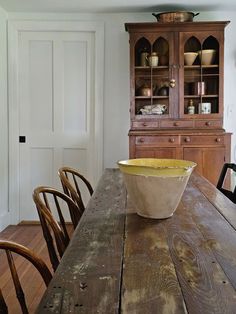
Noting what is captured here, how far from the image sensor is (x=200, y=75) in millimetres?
3883

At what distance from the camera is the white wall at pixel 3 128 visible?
3.99 m

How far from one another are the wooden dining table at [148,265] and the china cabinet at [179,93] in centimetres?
196

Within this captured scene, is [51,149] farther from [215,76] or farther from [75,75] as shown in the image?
[215,76]

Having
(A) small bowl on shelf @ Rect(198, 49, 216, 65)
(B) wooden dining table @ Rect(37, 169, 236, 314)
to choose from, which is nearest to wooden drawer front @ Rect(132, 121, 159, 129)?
(A) small bowl on shelf @ Rect(198, 49, 216, 65)

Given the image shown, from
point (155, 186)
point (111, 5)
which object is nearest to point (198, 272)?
point (155, 186)

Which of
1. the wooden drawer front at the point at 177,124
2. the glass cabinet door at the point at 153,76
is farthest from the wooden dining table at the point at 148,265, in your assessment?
the glass cabinet door at the point at 153,76

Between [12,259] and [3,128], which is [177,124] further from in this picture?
[12,259]

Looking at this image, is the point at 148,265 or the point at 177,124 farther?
the point at 177,124

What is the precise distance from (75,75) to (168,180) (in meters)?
2.99

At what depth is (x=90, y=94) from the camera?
13.8 ft

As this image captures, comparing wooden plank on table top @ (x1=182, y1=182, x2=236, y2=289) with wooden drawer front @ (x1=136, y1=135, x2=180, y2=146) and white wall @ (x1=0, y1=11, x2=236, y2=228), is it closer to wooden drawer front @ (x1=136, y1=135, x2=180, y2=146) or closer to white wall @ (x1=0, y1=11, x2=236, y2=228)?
wooden drawer front @ (x1=136, y1=135, x2=180, y2=146)

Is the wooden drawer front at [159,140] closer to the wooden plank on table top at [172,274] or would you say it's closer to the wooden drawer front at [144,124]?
the wooden drawer front at [144,124]

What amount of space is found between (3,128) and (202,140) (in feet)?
6.85

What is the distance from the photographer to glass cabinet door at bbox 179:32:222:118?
3.75 metres
